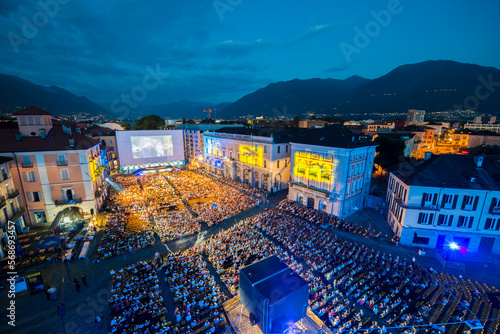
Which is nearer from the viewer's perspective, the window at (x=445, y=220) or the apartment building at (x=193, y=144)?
the window at (x=445, y=220)

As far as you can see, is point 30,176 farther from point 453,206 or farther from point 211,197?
point 453,206

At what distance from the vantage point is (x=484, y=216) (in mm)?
24688

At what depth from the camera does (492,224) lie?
81.2 ft

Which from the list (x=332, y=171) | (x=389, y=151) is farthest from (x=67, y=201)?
(x=389, y=151)

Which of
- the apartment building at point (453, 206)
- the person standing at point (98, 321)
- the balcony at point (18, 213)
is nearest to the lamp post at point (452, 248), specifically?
the apartment building at point (453, 206)

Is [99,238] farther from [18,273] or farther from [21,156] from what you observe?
[21,156]

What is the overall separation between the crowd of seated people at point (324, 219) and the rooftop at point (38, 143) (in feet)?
108

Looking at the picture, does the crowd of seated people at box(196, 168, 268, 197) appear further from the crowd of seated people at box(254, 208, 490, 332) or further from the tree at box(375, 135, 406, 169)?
the tree at box(375, 135, 406, 169)

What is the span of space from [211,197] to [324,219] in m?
21.6

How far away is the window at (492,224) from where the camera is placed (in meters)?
24.6

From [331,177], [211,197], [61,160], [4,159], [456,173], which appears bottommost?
[211,197]

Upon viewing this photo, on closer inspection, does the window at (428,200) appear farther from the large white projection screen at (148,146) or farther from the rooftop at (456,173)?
the large white projection screen at (148,146)

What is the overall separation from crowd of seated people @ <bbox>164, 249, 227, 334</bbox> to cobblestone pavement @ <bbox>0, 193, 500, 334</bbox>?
3846mm

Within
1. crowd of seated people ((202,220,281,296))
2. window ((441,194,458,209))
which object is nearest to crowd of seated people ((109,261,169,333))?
crowd of seated people ((202,220,281,296))
